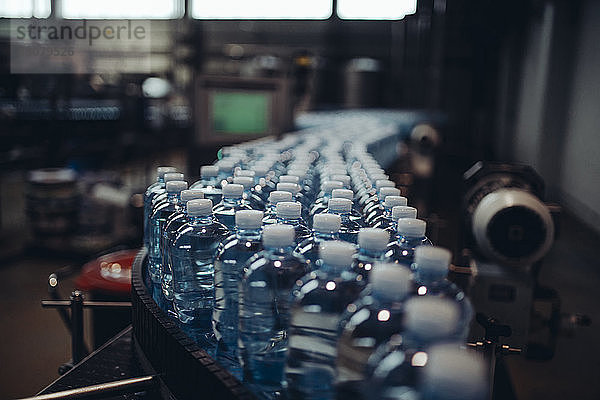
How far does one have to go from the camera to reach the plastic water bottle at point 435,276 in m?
0.78

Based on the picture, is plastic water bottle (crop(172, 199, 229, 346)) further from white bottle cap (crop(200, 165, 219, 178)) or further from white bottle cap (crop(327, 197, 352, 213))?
white bottle cap (crop(200, 165, 219, 178))

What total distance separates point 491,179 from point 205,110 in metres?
2.51

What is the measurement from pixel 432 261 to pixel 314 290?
0.65 ft

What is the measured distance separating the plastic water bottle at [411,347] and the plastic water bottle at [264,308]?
0.33 metres

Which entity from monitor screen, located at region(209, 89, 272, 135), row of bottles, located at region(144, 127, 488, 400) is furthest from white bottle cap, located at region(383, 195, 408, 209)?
monitor screen, located at region(209, 89, 272, 135)

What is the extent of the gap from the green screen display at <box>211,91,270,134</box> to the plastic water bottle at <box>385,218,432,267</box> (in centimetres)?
317

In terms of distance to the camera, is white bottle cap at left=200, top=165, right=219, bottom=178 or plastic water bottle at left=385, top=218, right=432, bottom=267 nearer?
plastic water bottle at left=385, top=218, right=432, bottom=267

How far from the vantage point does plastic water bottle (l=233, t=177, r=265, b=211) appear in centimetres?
154

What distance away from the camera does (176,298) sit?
1.37 m

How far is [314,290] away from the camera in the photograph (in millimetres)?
881

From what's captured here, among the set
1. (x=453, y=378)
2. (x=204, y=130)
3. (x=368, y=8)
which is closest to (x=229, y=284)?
(x=453, y=378)

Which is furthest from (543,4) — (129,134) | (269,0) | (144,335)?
(144,335)

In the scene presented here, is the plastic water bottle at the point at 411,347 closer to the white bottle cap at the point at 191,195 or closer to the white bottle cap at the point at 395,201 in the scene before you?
the white bottle cap at the point at 395,201

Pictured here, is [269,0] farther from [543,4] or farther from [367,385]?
[367,385]
